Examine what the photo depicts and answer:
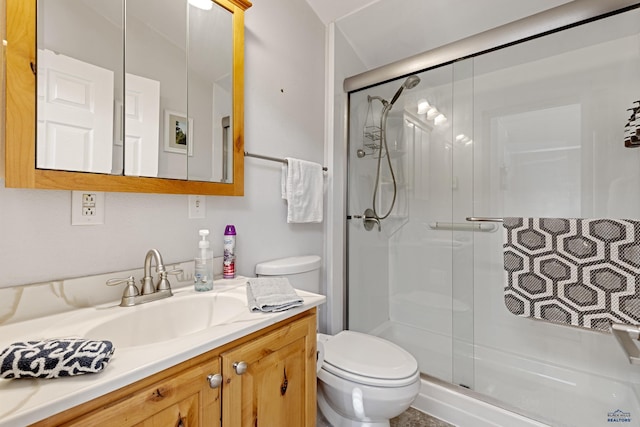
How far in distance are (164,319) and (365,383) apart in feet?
2.62

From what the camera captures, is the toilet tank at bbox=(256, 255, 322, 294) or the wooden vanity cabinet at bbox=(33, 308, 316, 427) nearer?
the wooden vanity cabinet at bbox=(33, 308, 316, 427)

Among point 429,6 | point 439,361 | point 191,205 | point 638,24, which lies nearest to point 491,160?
point 638,24

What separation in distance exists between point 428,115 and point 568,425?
1813mm

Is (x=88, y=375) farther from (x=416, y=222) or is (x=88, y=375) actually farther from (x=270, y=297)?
(x=416, y=222)

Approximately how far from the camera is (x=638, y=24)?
135 cm

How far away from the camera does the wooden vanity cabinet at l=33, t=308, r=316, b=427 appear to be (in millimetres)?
537

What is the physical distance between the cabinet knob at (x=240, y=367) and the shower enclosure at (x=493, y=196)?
1.33 metres

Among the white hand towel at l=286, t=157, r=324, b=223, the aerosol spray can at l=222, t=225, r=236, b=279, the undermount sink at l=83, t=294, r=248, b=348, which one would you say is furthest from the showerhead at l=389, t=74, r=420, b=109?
the undermount sink at l=83, t=294, r=248, b=348

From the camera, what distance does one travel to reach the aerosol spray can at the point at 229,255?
1.21 meters

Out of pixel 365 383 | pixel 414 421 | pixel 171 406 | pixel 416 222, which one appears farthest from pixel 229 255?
pixel 416 222

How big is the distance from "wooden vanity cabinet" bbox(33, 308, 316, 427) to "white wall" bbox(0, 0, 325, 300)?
1.66 ft

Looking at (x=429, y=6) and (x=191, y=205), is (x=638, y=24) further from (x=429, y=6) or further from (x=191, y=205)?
(x=191, y=205)

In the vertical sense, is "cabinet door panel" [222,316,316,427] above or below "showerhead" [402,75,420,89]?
below

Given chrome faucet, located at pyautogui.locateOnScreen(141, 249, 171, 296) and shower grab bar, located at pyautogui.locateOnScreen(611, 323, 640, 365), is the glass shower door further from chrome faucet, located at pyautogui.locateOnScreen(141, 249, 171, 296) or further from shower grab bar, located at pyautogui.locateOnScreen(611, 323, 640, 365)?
chrome faucet, located at pyautogui.locateOnScreen(141, 249, 171, 296)
